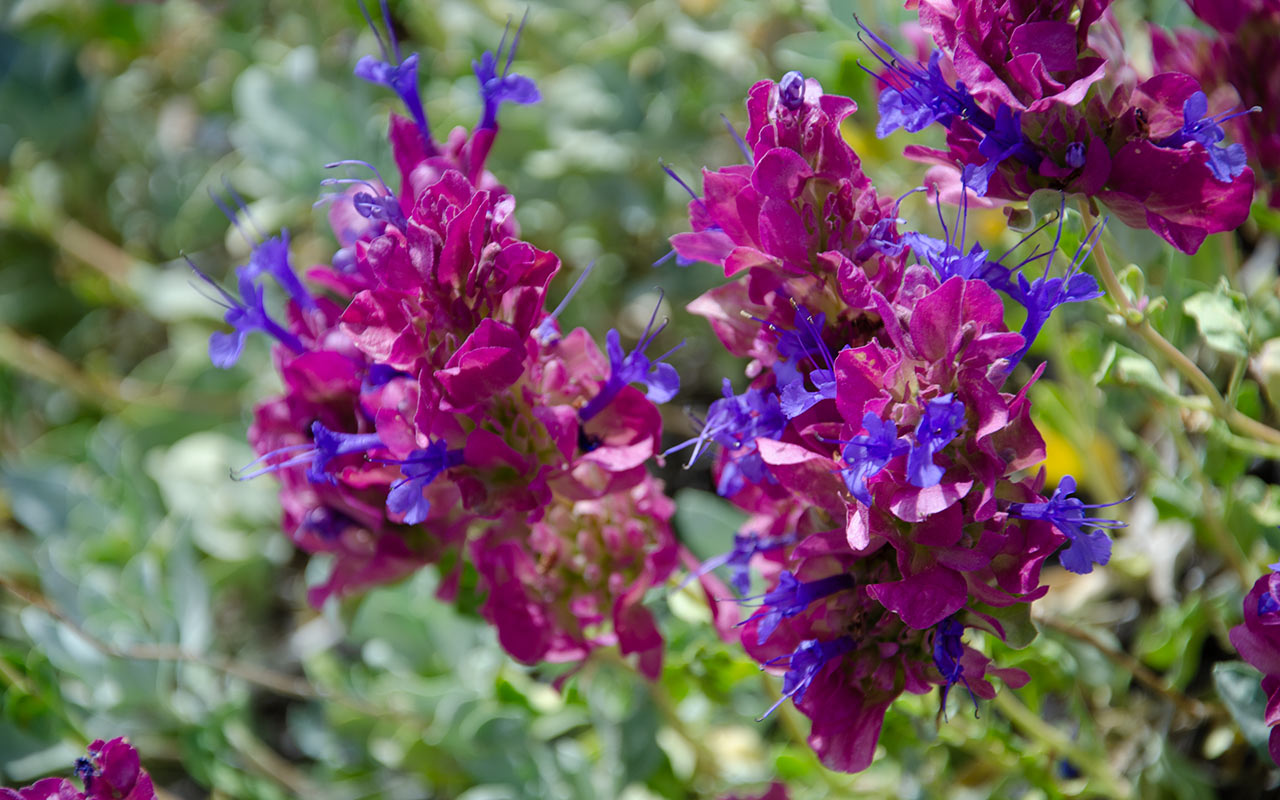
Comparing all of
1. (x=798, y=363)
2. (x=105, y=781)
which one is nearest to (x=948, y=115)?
(x=798, y=363)

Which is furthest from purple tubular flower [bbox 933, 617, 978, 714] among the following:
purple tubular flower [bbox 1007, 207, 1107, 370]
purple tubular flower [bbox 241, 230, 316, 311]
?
purple tubular flower [bbox 241, 230, 316, 311]

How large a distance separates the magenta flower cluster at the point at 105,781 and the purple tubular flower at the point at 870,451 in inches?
26.3

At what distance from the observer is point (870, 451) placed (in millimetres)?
757

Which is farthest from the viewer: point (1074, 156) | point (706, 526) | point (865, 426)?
point (706, 526)

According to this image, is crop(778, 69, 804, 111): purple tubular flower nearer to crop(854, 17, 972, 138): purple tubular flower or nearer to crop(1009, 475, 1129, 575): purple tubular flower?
crop(854, 17, 972, 138): purple tubular flower

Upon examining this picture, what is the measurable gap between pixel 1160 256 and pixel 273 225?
141 centimetres

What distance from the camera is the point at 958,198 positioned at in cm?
97

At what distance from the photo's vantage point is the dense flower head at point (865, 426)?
79 centimetres

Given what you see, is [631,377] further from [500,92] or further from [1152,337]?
[1152,337]

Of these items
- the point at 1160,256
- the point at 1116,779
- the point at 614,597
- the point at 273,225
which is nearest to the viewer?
the point at 614,597

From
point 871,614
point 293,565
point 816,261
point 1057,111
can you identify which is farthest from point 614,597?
point 293,565

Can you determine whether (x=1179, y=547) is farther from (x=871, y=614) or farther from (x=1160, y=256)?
(x=871, y=614)

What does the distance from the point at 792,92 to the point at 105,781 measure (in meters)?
0.83

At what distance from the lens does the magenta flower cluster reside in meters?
0.96
